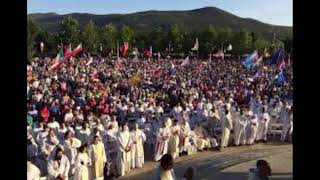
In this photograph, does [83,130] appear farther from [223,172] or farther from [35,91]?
[35,91]

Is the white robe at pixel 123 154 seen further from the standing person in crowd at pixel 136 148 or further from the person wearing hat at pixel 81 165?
the person wearing hat at pixel 81 165

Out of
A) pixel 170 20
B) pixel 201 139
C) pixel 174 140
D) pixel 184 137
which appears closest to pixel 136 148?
pixel 174 140

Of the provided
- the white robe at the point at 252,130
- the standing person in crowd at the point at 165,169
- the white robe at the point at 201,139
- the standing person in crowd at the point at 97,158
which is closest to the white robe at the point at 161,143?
the white robe at the point at 201,139

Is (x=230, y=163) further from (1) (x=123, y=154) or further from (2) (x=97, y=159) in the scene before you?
(2) (x=97, y=159)

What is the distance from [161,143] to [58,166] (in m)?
5.39

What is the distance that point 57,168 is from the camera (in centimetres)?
1198

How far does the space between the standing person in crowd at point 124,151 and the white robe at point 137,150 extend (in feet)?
0.85

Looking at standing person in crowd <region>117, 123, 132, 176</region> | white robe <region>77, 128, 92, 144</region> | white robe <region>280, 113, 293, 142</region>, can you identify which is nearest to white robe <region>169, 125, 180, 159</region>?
standing person in crowd <region>117, 123, 132, 176</region>

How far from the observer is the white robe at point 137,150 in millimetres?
15836

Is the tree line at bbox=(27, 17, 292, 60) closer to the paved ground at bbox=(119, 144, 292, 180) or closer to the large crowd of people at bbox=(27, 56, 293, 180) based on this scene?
the large crowd of people at bbox=(27, 56, 293, 180)

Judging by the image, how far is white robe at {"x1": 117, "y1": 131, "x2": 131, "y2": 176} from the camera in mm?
15102

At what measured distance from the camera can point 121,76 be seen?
4125cm
